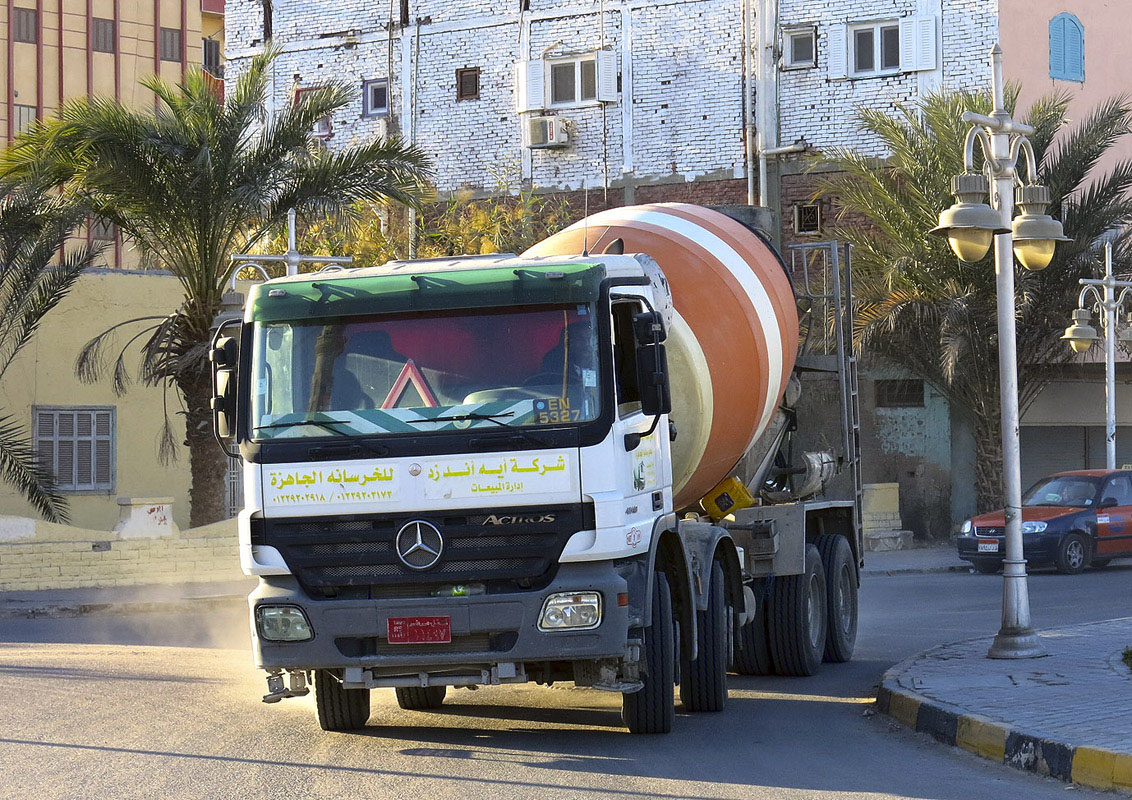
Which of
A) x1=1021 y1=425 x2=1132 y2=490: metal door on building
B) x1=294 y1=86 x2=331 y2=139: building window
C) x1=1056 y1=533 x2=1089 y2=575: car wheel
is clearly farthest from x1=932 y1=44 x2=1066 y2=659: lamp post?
x1=294 y1=86 x2=331 y2=139: building window

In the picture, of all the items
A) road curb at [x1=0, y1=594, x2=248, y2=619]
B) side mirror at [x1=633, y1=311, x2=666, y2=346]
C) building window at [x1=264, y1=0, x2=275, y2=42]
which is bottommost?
road curb at [x1=0, y1=594, x2=248, y2=619]

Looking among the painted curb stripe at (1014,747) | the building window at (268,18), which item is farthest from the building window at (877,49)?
the painted curb stripe at (1014,747)

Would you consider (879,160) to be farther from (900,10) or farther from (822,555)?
(822,555)

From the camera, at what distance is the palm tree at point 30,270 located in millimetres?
21609

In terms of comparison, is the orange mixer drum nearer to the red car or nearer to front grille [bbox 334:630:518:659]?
front grille [bbox 334:630:518:659]

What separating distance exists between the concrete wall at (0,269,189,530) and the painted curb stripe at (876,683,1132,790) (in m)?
22.2

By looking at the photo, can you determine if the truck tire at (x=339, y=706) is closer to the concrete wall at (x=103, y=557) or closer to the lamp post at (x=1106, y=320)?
the concrete wall at (x=103, y=557)

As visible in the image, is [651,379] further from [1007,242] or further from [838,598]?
[838,598]

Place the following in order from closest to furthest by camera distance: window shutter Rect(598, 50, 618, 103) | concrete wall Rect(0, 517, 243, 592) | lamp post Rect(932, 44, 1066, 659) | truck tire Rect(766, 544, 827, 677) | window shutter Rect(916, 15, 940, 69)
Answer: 1. lamp post Rect(932, 44, 1066, 659)
2. truck tire Rect(766, 544, 827, 677)
3. concrete wall Rect(0, 517, 243, 592)
4. window shutter Rect(916, 15, 940, 69)
5. window shutter Rect(598, 50, 618, 103)

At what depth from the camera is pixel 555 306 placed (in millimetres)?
9102

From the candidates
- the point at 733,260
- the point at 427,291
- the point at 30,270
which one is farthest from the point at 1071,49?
the point at 427,291

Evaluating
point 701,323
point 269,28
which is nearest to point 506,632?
point 701,323

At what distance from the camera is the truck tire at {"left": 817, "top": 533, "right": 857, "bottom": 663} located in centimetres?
1387

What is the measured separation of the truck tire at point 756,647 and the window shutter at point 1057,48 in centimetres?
2319
